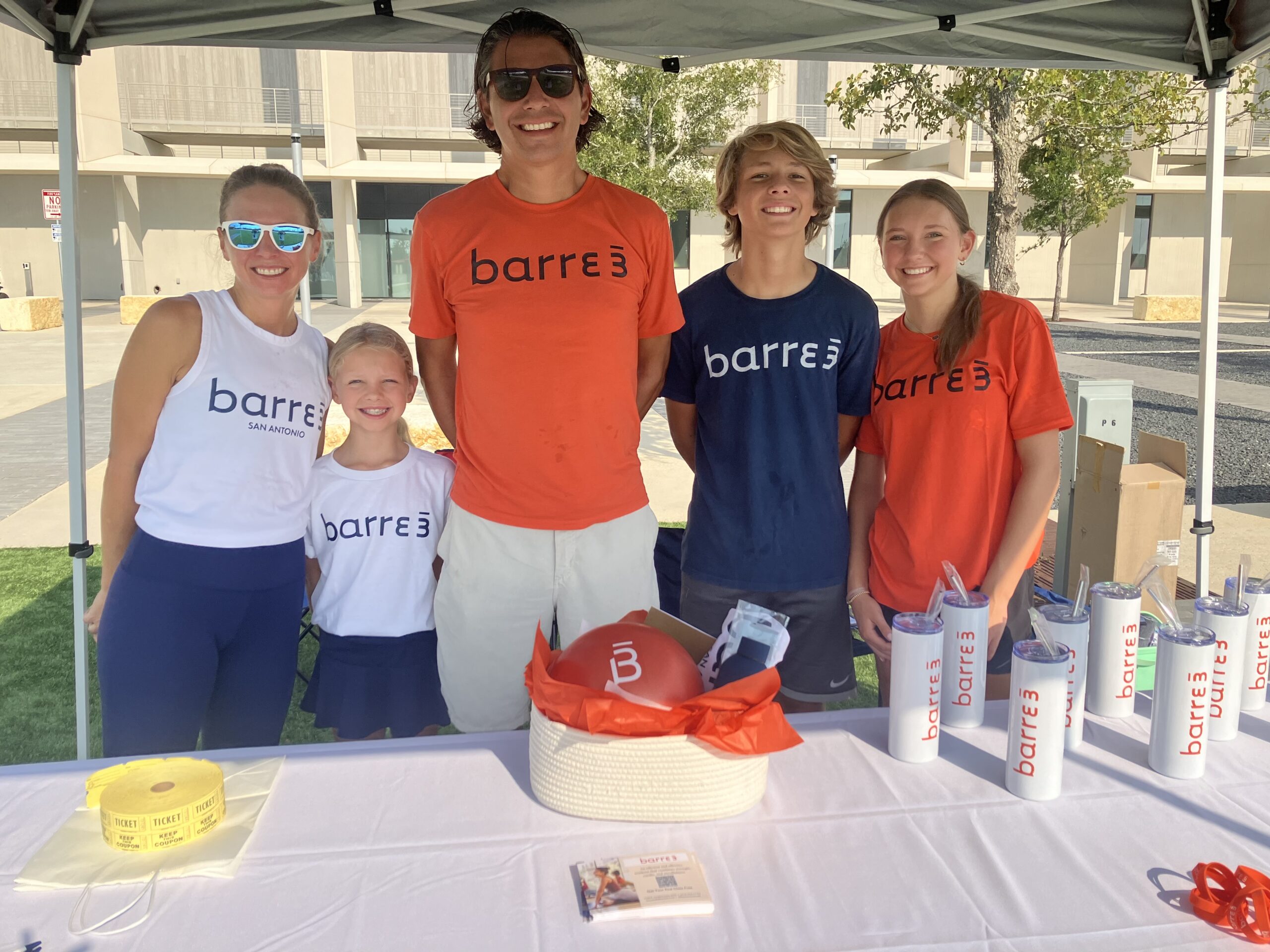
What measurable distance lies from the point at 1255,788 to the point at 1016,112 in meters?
9.20

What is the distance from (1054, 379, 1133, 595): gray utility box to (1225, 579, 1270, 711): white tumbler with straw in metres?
2.64

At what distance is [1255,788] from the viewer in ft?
5.02

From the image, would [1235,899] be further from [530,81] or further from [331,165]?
[331,165]

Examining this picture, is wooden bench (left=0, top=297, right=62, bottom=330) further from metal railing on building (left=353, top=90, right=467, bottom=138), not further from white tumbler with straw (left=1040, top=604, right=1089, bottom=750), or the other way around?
white tumbler with straw (left=1040, top=604, right=1089, bottom=750)

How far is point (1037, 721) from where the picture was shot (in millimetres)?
1476

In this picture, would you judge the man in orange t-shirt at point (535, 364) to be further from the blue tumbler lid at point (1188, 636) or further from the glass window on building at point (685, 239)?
the glass window on building at point (685, 239)

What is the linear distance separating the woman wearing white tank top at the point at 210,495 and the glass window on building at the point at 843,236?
29474mm

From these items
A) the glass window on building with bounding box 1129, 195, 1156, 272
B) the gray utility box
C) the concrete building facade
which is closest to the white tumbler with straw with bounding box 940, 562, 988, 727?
the gray utility box

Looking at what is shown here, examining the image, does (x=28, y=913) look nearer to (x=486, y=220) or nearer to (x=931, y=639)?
(x=931, y=639)

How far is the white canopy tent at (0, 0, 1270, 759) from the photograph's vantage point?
2.79 meters

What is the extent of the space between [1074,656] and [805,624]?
3.03 feet

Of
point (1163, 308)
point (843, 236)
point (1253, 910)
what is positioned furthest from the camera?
point (843, 236)

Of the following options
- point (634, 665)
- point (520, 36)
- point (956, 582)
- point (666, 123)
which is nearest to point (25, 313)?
point (666, 123)

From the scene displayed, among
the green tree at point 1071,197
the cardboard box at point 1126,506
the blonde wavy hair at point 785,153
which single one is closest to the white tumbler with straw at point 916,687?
the blonde wavy hair at point 785,153
